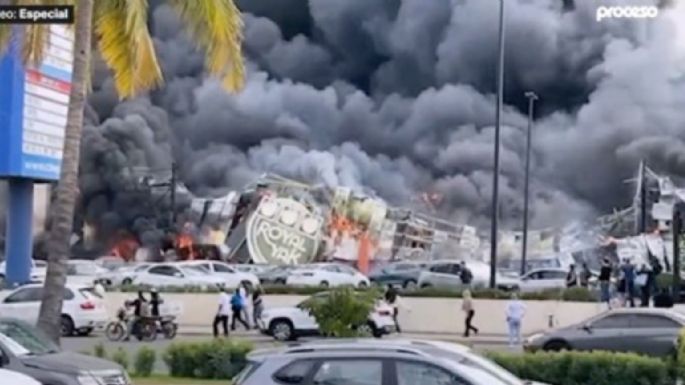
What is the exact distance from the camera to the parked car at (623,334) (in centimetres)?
2595

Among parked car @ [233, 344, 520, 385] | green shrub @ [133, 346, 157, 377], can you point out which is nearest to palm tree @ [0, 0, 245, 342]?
green shrub @ [133, 346, 157, 377]

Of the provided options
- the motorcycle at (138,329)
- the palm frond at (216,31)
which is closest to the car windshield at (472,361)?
the palm frond at (216,31)

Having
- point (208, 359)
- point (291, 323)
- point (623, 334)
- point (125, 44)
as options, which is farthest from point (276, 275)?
point (125, 44)

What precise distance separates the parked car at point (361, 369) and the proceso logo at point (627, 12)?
5895 cm

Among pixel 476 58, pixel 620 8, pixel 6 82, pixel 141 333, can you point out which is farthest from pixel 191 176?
pixel 141 333

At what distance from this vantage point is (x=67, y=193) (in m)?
21.1

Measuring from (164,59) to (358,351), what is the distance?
207 feet

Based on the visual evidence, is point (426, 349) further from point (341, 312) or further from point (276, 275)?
point (276, 275)

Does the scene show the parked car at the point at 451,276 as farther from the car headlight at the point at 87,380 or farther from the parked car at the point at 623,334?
the car headlight at the point at 87,380

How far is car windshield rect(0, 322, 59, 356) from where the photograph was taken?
54.9 feet

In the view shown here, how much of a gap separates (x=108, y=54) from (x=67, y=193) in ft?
9.84

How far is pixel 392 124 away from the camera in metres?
71.0

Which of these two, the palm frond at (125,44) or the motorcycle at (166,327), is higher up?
the palm frond at (125,44)

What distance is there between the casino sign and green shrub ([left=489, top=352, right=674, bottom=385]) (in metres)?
45.5
